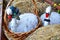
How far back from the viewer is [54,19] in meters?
1.24

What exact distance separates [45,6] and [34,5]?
80 millimetres

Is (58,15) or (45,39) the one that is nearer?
(45,39)

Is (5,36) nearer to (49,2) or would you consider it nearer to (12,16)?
(12,16)

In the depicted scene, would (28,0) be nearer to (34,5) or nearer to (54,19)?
(34,5)

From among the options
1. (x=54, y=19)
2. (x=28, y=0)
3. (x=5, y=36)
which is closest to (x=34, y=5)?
(x=28, y=0)

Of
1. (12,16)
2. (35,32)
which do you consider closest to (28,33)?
(35,32)

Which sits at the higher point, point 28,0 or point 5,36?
point 28,0

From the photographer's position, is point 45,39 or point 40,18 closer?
point 45,39

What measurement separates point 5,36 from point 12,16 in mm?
153

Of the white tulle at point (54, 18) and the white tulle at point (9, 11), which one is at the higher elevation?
the white tulle at point (9, 11)

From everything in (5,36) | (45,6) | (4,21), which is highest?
(45,6)

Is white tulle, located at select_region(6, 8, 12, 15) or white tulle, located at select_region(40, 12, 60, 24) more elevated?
white tulle, located at select_region(6, 8, 12, 15)

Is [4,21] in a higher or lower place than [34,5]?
lower

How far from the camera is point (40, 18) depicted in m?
1.27
